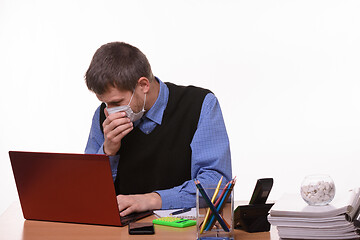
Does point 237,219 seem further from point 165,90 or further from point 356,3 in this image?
point 356,3

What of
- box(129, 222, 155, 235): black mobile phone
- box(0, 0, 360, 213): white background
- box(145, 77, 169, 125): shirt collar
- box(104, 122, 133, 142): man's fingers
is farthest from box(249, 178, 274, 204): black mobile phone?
box(0, 0, 360, 213): white background

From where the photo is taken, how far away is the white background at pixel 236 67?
390 centimetres

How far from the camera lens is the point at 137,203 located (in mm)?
1670

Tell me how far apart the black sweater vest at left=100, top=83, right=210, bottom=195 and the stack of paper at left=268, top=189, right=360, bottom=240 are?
2.60 ft

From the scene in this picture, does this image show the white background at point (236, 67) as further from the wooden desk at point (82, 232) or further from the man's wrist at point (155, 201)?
the wooden desk at point (82, 232)

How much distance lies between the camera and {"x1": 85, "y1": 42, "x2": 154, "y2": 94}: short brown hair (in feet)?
6.36

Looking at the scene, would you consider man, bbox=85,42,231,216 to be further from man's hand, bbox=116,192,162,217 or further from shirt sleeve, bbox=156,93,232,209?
man's hand, bbox=116,192,162,217

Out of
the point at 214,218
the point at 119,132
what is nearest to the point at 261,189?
the point at 214,218

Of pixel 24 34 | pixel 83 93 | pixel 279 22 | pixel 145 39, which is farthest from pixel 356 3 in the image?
pixel 24 34

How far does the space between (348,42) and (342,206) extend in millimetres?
2843

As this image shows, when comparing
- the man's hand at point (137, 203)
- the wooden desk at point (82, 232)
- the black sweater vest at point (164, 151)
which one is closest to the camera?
the wooden desk at point (82, 232)

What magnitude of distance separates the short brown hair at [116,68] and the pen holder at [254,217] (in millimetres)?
707

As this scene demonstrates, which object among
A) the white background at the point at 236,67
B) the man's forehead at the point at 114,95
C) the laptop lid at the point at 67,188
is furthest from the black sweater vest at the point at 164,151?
the white background at the point at 236,67

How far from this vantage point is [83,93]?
4004mm
